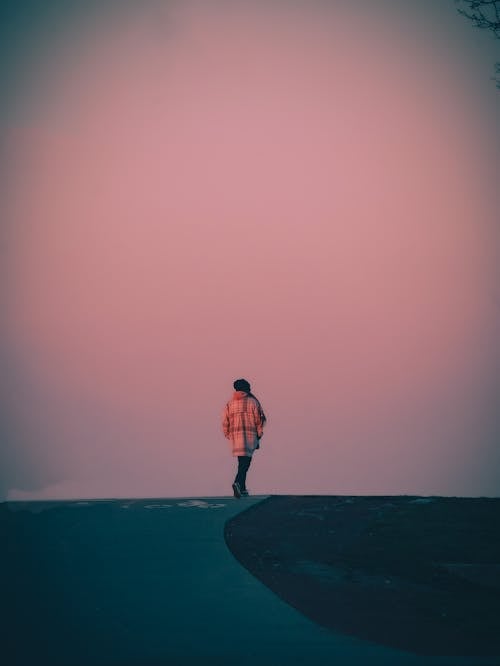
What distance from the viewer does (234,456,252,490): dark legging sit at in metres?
15.1

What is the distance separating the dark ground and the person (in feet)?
3.18

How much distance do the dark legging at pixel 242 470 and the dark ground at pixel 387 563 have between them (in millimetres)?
800

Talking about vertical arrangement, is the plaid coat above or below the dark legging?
above

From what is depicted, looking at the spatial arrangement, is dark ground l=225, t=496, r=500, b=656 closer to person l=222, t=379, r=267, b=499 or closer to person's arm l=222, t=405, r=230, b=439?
person l=222, t=379, r=267, b=499

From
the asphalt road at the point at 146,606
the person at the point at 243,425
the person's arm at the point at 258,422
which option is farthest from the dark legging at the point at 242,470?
the asphalt road at the point at 146,606

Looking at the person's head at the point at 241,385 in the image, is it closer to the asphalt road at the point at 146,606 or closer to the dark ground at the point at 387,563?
the dark ground at the point at 387,563

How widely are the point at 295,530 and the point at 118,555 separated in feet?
9.28

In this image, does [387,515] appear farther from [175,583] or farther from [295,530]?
[175,583]

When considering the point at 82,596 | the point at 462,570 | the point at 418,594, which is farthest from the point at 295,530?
the point at 82,596

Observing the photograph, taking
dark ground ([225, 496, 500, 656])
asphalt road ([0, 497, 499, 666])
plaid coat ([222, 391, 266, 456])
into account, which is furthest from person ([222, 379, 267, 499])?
asphalt road ([0, 497, 499, 666])

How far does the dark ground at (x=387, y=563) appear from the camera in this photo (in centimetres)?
695

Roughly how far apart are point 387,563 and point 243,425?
19.7ft

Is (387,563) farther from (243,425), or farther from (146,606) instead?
(243,425)

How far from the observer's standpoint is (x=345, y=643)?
6.30m
